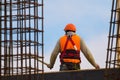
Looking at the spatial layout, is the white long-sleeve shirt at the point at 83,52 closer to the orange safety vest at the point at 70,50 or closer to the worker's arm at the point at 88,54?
the worker's arm at the point at 88,54

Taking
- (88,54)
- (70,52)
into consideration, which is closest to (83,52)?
(88,54)

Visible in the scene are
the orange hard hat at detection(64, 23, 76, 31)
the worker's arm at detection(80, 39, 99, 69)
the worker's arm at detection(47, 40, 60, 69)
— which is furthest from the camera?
the orange hard hat at detection(64, 23, 76, 31)

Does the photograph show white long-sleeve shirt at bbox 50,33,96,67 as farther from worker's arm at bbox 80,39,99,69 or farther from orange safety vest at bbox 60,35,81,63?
orange safety vest at bbox 60,35,81,63

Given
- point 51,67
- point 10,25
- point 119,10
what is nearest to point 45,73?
point 51,67

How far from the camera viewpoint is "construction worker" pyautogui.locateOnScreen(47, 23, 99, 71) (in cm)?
2694

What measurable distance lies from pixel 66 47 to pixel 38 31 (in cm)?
150

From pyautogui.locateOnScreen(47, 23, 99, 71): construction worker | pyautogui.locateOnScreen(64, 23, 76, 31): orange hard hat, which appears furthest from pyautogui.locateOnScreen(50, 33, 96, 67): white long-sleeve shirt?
pyautogui.locateOnScreen(64, 23, 76, 31): orange hard hat

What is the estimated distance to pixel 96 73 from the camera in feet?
85.9

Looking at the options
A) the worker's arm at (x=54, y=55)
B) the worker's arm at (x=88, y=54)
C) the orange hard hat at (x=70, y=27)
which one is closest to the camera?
the worker's arm at (x=88, y=54)

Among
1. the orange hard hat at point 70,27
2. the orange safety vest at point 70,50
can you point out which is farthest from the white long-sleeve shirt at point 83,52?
the orange hard hat at point 70,27

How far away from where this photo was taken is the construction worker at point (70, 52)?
26938 mm

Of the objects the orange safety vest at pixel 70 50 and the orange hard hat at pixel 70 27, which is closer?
the orange safety vest at pixel 70 50

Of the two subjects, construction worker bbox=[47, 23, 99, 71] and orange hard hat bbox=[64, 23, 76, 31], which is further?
orange hard hat bbox=[64, 23, 76, 31]

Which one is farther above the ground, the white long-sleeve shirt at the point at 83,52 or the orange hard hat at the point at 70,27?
the orange hard hat at the point at 70,27
